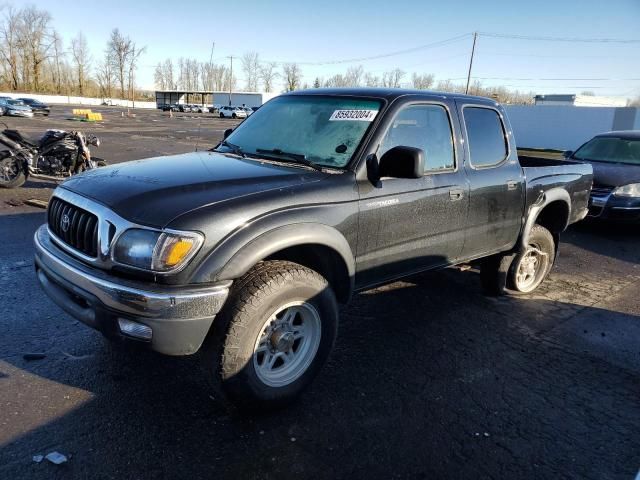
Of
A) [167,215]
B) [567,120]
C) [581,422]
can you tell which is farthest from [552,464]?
[567,120]

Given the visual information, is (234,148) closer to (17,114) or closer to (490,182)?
(490,182)

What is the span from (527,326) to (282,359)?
8.65ft

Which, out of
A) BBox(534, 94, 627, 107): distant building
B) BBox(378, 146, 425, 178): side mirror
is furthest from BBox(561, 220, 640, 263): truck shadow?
BBox(534, 94, 627, 107): distant building

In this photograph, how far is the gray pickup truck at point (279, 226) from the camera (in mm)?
2553

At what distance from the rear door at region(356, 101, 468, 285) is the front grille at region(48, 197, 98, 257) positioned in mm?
1642

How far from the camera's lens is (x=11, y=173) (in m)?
9.51

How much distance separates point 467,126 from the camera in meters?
4.20

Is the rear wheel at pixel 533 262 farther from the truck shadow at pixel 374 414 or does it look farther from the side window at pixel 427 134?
the side window at pixel 427 134

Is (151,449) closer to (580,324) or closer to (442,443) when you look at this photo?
(442,443)

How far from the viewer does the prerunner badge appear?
356 cm

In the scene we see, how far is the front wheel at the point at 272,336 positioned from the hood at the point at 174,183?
505 millimetres

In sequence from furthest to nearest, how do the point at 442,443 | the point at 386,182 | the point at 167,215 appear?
the point at 386,182, the point at 442,443, the point at 167,215

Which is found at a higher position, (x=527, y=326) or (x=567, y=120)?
(x=567, y=120)

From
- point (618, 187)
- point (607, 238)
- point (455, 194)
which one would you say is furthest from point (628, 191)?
point (455, 194)
